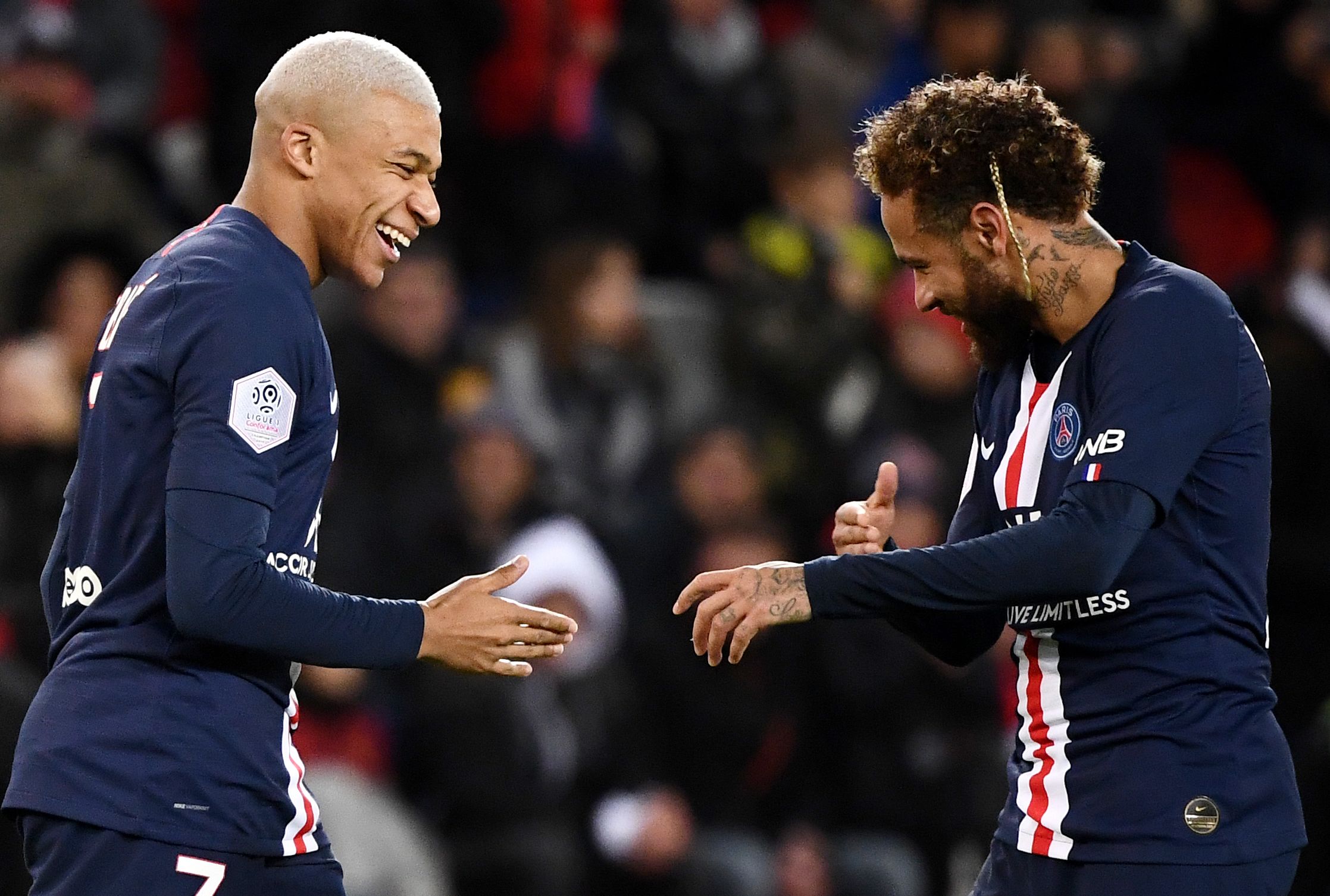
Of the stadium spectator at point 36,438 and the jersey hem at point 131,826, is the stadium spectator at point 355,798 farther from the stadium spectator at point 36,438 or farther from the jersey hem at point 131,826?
the jersey hem at point 131,826

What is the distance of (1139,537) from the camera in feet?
11.9

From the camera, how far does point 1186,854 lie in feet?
11.9

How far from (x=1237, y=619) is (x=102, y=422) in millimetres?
2238

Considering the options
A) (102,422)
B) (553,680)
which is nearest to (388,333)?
(553,680)

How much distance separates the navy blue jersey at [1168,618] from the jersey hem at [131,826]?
159cm

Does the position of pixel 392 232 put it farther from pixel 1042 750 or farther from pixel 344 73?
pixel 1042 750

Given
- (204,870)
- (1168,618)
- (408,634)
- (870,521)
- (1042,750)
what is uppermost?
(870,521)

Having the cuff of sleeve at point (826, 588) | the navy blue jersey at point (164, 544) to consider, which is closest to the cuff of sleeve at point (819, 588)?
the cuff of sleeve at point (826, 588)

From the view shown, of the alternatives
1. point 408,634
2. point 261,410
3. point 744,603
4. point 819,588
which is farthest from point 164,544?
point 819,588

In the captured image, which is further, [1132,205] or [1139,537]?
[1132,205]

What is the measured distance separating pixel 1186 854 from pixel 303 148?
2.21m

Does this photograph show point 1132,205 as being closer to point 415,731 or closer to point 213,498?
point 415,731

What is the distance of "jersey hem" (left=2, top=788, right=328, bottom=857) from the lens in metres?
3.34

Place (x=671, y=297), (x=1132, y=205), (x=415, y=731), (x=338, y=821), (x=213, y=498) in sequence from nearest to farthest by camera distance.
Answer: (x=213, y=498) → (x=338, y=821) → (x=415, y=731) → (x=671, y=297) → (x=1132, y=205)
